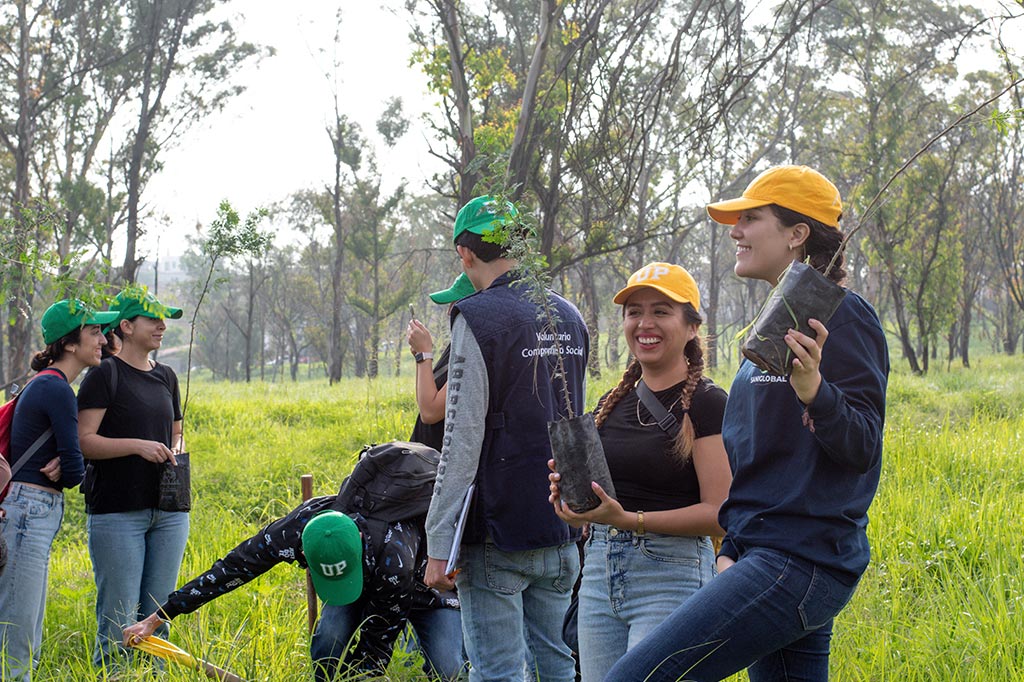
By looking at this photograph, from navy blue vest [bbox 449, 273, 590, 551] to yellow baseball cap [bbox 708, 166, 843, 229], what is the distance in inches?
28.4

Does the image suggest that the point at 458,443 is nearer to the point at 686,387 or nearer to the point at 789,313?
the point at 686,387

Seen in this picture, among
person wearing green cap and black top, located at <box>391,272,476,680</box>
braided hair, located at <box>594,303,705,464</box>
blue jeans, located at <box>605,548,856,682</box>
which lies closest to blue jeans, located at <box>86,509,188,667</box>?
person wearing green cap and black top, located at <box>391,272,476,680</box>

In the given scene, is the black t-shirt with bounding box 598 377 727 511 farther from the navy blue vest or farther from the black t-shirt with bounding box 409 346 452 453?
the black t-shirt with bounding box 409 346 452 453

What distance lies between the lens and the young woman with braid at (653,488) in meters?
2.25

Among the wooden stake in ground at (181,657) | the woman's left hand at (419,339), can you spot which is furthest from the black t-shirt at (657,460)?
the wooden stake in ground at (181,657)

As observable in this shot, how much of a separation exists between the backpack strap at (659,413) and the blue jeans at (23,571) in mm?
2492

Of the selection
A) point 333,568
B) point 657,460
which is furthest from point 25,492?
point 657,460

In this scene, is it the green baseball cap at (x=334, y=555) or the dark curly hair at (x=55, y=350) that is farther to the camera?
the dark curly hair at (x=55, y=350)

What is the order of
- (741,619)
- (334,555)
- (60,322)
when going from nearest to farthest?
(741,619) < (334,555) < (60,322)

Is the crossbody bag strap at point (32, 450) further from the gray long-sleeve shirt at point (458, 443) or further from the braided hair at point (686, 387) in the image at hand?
the braided hair at point (686, 387)

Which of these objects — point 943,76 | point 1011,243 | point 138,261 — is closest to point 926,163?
point 943,76

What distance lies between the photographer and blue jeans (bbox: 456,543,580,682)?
8.07ft

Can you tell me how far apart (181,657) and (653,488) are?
166cm

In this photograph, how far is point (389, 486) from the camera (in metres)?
3.07
